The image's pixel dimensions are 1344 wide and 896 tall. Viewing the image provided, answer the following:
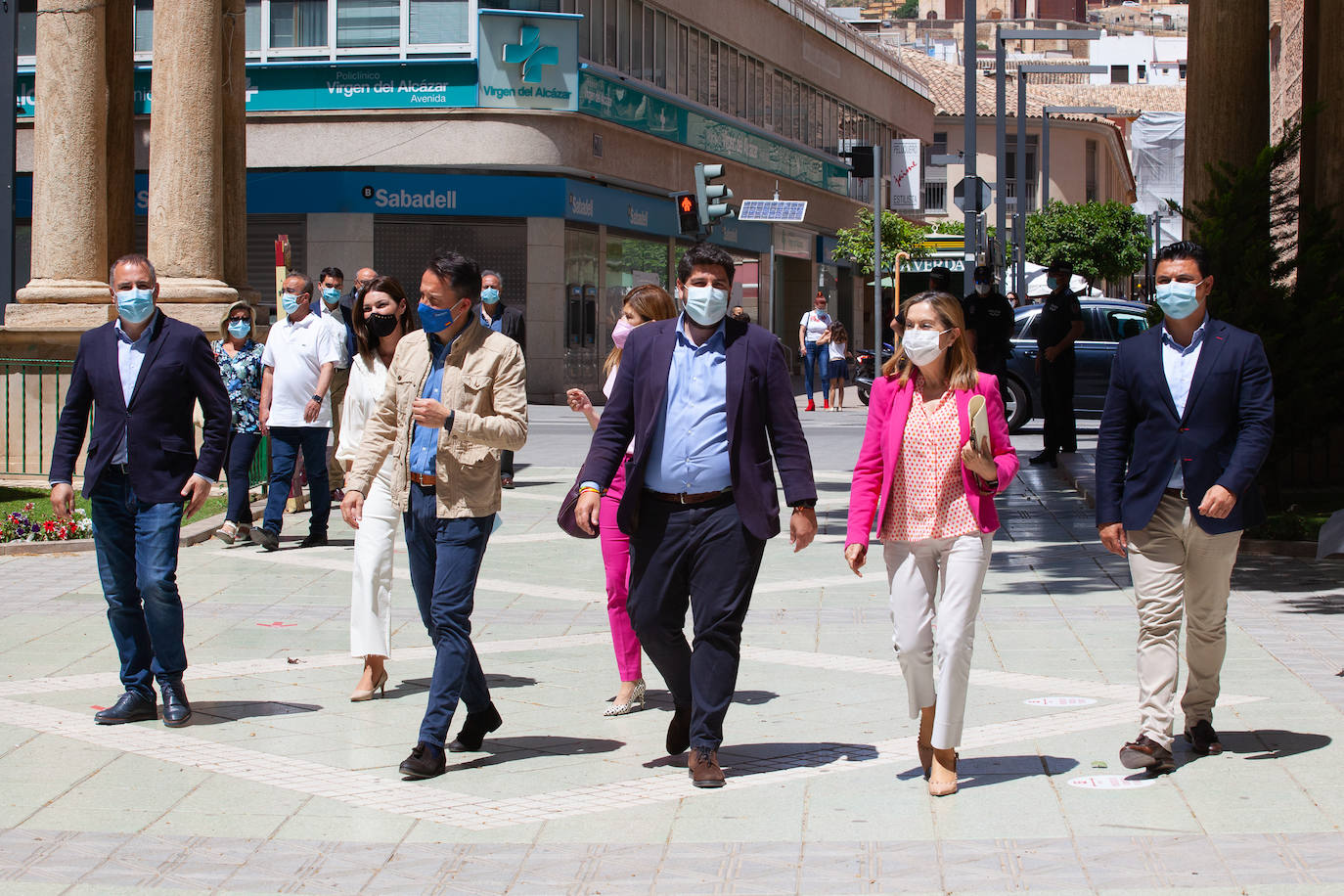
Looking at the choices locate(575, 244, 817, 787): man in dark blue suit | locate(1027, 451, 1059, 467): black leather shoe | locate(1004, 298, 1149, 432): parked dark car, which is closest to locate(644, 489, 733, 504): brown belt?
locate(575, 244, 817, 787): man in dark blue suit

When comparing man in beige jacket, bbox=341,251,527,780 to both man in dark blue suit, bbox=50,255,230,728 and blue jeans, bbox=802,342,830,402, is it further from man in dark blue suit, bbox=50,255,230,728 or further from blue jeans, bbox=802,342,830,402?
blue jeans, bbox=802,342,830,402

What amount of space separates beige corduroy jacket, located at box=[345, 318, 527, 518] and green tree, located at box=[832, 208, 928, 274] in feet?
122

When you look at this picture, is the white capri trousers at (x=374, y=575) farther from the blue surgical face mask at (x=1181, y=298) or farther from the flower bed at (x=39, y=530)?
the flower bed at (x=39, y=530)

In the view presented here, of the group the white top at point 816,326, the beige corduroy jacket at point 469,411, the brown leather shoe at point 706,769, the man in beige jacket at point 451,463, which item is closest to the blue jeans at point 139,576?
the man in beige jacket at point 451,463

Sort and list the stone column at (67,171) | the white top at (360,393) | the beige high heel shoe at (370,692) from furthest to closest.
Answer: the stone column at (67,171) < the white top at (360,393) < the beige high heel shoe at (370,692)

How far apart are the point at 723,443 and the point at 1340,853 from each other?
2347 millimetres

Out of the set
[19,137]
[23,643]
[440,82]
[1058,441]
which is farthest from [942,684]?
[19,137]

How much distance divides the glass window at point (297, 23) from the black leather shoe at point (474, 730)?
2659cm

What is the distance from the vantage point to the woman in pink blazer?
589 cm

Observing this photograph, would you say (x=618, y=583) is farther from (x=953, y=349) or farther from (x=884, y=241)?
(x=884, y=241)

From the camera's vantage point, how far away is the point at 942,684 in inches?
232

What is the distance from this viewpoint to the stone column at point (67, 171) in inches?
672

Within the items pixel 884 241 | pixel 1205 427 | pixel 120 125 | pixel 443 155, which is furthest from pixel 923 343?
pixel 884 241

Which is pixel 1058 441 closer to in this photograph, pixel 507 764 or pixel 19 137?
pixel 507 764
